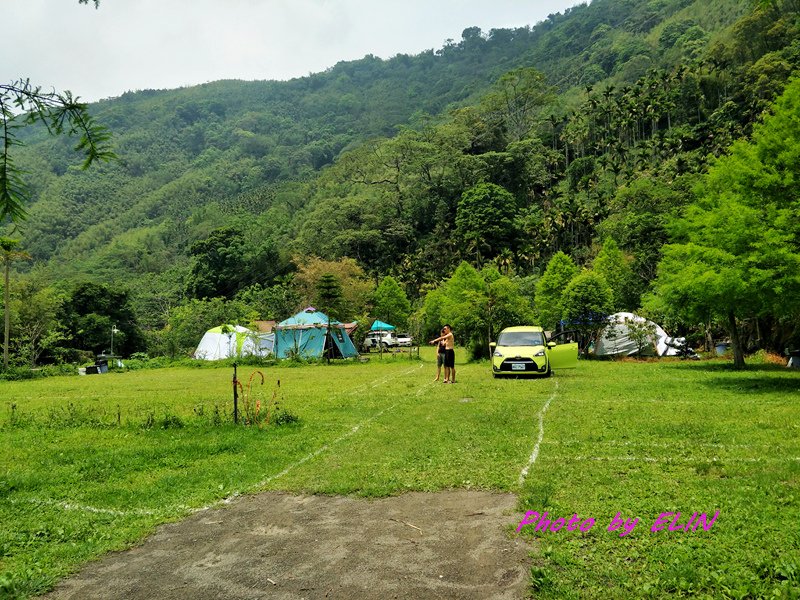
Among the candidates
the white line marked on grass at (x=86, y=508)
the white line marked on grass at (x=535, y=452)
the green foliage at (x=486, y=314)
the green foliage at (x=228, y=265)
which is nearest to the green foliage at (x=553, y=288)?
the green foliage at (x=486, y=314)

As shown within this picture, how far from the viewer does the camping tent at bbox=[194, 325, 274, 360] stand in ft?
103

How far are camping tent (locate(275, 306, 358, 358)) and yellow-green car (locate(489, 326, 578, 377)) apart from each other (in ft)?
47.5

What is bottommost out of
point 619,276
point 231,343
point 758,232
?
point 231,343

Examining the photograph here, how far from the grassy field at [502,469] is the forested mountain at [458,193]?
661 inches

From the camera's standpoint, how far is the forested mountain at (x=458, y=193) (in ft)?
163

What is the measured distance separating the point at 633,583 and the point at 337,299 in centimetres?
2936

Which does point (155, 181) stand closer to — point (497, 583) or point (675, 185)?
point (675, 185)

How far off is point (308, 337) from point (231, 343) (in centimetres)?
622

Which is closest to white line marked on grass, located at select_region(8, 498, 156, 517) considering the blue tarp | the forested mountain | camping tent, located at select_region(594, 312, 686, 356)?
the forested mountain

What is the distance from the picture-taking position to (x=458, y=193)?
74.2 metres

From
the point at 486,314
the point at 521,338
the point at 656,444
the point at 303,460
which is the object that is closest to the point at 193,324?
the point at 486,314

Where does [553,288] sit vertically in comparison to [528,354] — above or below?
above

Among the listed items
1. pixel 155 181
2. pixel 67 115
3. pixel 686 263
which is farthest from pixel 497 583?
pixel 155 181

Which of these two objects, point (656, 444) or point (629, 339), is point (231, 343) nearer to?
point (629, 339)
